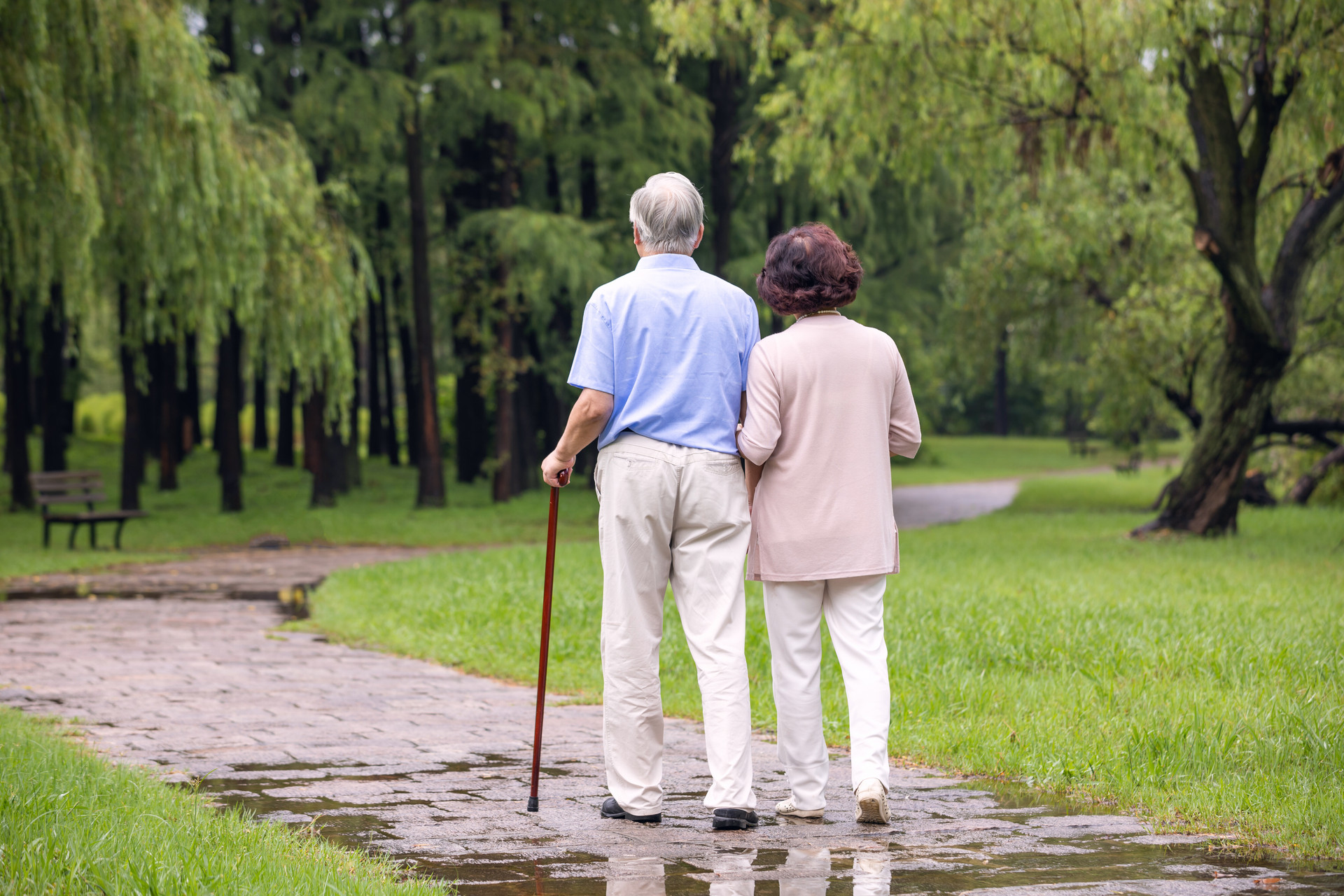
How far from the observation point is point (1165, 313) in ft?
65.0

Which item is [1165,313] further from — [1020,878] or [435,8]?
[1020,878]

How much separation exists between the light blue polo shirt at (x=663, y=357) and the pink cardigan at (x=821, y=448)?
0.42ft

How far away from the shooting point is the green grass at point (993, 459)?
42281 millimetres

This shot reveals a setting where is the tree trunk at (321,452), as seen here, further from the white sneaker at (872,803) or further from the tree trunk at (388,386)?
the white sneaker at (872,803)

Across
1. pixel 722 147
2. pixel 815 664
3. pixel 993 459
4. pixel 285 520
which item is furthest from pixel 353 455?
pixel 993 459

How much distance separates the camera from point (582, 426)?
4.48 m

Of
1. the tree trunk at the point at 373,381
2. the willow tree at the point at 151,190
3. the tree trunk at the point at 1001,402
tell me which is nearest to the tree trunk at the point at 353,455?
the tree trunk at the point at 373,381

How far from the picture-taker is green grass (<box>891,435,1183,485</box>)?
139 feet

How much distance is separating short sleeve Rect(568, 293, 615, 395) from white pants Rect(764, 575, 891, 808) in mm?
924

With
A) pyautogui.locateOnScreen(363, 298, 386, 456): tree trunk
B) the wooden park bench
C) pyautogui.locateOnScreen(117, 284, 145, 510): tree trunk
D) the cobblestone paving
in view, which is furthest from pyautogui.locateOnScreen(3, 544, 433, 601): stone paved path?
pyautogui.locateOnScreen(363, 298, 386, 456): tree trunk

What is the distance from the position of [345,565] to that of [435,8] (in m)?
11.6

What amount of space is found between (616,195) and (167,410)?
9.55 meters

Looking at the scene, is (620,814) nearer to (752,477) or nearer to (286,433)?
(752,477)

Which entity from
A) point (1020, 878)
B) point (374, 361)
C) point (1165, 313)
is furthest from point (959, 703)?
point (374, 361)
